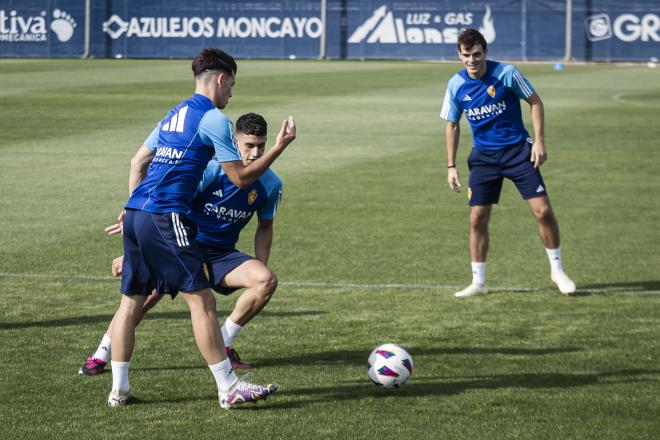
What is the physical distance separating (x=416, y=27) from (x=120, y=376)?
1525 inches

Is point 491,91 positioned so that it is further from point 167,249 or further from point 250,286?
point 167,249

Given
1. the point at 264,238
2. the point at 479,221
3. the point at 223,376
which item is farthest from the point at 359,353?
the point at 479,221

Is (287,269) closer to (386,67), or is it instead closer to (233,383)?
(233,383)

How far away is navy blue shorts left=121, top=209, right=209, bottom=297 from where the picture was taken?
6570 millimetres

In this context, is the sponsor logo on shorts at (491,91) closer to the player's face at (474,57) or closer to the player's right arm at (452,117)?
the player's face at (474,57)

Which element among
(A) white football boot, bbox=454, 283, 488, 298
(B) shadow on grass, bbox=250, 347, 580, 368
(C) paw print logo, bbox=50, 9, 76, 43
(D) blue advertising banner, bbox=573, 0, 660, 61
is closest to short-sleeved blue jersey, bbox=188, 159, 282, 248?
(B) shadow on grass, bbox=250, 347, 580, 368

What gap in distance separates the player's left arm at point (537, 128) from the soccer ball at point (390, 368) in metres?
3.48

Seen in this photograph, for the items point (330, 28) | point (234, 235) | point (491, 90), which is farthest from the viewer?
point (330, 28)

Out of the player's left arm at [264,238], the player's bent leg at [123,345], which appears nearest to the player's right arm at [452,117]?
the player's left arm at [264,238]

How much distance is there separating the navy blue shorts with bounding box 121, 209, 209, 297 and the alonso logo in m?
37.5

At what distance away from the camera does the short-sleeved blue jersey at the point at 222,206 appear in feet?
25.0

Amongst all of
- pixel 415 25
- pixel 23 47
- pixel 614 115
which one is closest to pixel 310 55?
pixel 415 25

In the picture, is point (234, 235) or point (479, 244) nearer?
point (234, 235)

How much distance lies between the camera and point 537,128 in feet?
33.2
